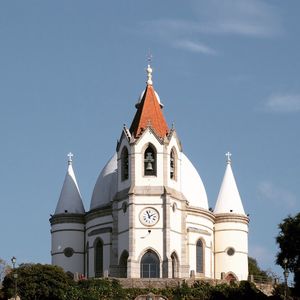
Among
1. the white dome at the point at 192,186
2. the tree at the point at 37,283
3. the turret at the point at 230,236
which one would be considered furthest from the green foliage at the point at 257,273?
the tree at the point at 37,283

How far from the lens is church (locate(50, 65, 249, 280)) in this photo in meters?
116

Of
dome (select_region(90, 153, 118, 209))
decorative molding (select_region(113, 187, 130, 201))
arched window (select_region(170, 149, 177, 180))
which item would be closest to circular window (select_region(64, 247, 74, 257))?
dome (select_region(90, 153, 118, 209))

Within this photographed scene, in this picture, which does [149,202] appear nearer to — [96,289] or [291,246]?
[96,289]

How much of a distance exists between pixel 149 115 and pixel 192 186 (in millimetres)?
8249

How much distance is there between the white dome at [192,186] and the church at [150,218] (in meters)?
0.09

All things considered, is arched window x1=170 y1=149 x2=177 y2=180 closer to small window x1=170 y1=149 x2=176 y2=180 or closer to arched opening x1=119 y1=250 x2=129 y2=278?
small window x1=170 y1=149 x2=176 y2=180

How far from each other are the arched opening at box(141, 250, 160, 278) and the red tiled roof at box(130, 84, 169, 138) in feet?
36.4

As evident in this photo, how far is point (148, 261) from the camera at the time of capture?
4552 inches

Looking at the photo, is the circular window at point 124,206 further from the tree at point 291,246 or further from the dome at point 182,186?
the tree at point 291,246

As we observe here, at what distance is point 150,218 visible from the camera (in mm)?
116312

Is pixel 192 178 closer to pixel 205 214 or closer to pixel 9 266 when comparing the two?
pixel 205 214

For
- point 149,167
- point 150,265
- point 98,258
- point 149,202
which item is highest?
point 149,167

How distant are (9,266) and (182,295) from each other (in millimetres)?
19766

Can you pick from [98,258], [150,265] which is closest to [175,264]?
[150,265]
